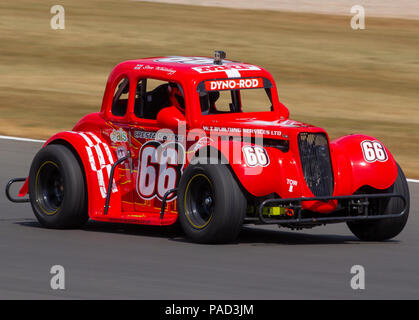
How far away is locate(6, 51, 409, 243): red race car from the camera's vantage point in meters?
10.3

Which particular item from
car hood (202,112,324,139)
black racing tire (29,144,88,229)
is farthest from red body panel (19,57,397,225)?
black racing tire (29,144,88,229)

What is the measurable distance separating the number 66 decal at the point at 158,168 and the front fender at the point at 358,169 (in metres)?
1.48

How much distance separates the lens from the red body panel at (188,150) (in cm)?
1035

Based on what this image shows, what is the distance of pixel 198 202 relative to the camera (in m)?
10.5

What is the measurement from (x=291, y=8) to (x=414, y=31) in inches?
181

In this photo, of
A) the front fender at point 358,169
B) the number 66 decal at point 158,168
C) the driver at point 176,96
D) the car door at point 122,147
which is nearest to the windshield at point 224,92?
the driver at point 176,96

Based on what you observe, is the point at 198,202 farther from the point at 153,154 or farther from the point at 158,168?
the point at 153,154

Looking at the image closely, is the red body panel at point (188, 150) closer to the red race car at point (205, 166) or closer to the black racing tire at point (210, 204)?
the red race car at point (205, 166)

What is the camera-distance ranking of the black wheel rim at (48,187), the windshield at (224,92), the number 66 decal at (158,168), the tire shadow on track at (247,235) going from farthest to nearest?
the black wheel rim at (48,187), the windshield at (224,92), the tire shadow on track at (247,235), the number 66 decal at (158,168)

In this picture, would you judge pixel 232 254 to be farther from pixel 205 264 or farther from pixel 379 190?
pixel 379 190

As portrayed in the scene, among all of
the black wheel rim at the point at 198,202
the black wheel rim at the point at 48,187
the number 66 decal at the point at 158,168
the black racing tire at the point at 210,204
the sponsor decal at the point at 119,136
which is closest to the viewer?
the black racing tire at the point at 210,204

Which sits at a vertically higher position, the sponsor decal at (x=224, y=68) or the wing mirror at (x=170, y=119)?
the sponsor decal at (x=224, y=68)

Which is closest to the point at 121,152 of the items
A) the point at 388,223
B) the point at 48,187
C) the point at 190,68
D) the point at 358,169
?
the point at 48,187
